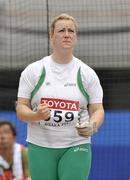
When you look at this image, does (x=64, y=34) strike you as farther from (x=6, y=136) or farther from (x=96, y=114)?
(x=6, y=136)

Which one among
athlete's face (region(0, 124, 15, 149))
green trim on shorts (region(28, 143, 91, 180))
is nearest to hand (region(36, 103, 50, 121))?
green trim on shorts (region(28, 143, 91, 180))

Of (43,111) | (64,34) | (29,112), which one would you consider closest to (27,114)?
(29,112)

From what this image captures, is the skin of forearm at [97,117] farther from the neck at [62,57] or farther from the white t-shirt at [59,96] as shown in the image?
the neck at [62,57]

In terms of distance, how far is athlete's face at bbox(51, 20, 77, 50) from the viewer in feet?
12.0

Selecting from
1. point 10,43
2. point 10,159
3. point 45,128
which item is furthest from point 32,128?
point 10,43

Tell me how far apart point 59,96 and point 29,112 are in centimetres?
21

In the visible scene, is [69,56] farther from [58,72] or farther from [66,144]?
Result: [66,144]

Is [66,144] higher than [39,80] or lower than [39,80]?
lower

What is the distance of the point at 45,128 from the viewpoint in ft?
12.1

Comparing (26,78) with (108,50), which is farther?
(108,50)

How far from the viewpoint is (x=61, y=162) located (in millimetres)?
3701

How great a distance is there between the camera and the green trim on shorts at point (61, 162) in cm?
369

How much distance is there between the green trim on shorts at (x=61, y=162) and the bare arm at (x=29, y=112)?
0.75 feet

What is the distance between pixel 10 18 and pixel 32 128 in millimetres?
4234
